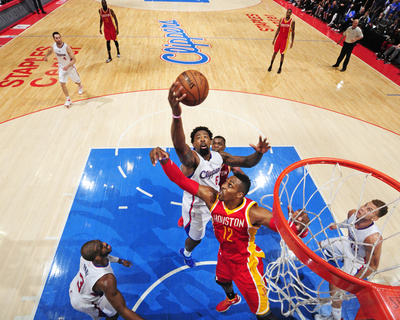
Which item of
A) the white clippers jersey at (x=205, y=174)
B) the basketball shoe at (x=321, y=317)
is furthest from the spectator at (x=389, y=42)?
the basketball shoe at (x=321, y=317)

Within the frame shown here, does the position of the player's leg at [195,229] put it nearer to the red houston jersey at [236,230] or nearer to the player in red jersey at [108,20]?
the red houston jersey at [236,230]

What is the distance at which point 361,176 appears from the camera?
4.93m

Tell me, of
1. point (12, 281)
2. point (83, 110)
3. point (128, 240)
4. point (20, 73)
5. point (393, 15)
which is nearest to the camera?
point (12, 281)

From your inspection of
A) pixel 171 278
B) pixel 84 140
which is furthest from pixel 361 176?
pixel 84 140

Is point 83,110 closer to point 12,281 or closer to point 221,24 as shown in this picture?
point 12,281

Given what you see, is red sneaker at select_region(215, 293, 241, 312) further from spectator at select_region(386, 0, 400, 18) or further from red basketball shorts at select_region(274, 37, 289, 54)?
spectator at select_region(386, 0, 400, 18)

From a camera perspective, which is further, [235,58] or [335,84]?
[235,58]

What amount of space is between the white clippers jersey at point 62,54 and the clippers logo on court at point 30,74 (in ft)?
5.48

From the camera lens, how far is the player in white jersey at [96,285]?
92.0 inches

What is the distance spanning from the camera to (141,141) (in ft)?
18.0

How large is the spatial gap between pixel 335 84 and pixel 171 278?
7.62m

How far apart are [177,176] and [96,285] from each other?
4.04 feet

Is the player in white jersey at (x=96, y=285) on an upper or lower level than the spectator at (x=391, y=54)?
upper

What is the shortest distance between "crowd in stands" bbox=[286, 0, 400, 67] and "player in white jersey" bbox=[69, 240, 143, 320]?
11.6m
